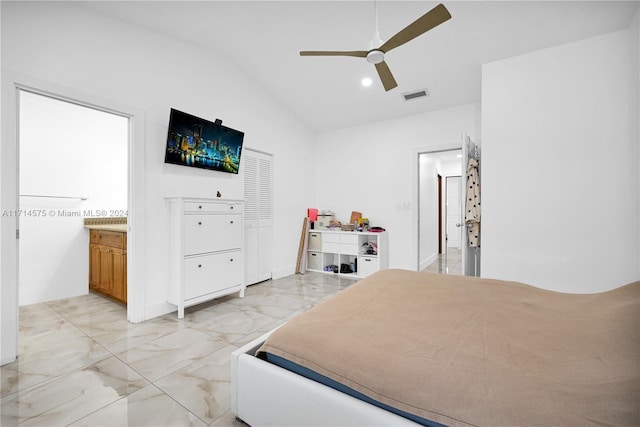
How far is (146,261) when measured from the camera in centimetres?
275

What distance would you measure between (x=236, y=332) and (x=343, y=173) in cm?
332

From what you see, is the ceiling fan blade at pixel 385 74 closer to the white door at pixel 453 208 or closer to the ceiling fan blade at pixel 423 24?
the ceiling fan blade at pixel 423 24

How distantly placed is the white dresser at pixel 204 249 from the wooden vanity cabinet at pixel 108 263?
2.09ft

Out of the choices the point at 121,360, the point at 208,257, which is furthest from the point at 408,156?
the point at 121,360

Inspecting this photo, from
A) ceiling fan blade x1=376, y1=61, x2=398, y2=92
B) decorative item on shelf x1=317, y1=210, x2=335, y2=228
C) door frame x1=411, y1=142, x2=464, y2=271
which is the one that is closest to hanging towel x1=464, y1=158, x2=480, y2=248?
door frame x1=411, y1=142, x2=464, y2=271

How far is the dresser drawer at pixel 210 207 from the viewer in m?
2.82

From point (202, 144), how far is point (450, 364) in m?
3.15

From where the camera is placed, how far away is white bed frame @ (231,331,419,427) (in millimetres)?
953

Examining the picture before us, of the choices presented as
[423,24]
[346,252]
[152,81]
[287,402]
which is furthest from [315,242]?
[287,402]

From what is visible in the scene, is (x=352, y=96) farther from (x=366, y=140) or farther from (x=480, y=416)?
(x=480, y=416)

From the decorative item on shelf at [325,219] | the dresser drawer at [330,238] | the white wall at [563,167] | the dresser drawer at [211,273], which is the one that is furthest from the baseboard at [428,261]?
the dresser drawer at [211,273]

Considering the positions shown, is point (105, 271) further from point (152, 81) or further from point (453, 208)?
point (453, 208)

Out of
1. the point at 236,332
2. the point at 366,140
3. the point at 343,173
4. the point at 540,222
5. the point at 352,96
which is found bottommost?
the point at 236,332

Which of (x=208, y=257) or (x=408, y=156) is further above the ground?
(x=408, y=156)
